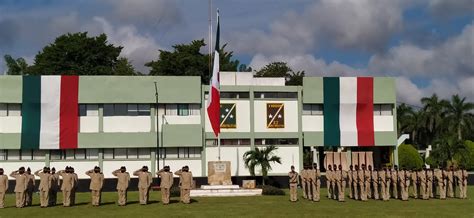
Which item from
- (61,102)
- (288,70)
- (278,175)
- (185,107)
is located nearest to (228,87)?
(185,107)

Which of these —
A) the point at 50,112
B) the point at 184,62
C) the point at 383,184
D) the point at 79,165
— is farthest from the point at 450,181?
the point at 184,62

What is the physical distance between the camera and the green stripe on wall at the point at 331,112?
1895 inches

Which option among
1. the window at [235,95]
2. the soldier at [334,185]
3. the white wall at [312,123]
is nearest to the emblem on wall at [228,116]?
the window at [235,95]

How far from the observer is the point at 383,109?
49.9 meters

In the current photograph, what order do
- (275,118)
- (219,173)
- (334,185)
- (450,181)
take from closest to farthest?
1. (334,185)
2. (450,181)
3. (219,173)
4. (275,118)

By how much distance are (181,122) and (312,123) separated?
32.1 ft

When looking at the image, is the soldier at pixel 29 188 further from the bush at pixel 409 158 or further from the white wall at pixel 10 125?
the bush at pixel 409 158

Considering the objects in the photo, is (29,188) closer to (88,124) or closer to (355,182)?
(355,182)

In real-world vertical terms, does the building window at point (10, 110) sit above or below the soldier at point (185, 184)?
above

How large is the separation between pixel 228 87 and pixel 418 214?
2691 centimetres

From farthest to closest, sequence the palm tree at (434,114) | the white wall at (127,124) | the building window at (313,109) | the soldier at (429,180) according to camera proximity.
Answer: the palm tree at (434,114) → the building window at (313,109) → the white wall at (127,124) → the soldier at (429,180)

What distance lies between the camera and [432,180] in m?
30.2

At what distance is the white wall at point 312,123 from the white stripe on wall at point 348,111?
1.50 m

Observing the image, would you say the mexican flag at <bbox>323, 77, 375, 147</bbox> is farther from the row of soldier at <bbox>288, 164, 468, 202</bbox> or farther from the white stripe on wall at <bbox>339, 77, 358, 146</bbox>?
the row of soldier at <bbox>288, 164, 468, 202</bbox>
